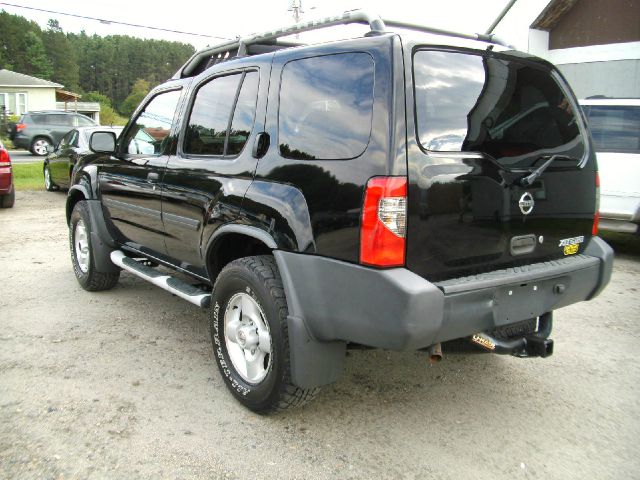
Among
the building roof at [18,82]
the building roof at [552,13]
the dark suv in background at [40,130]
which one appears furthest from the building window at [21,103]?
the building roof at [552,13]

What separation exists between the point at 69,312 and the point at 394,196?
11.7 ft

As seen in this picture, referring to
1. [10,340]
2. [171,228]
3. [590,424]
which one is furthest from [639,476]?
[10,340]

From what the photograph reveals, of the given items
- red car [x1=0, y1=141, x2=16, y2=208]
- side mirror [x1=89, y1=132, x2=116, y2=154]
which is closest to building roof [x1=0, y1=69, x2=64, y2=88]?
red car [x1=0, y1=141, x2=16, y2=208]

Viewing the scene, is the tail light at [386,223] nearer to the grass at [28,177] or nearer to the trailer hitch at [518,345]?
the trailer hitch at [518,345]

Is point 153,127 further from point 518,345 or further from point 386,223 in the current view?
point 518,345

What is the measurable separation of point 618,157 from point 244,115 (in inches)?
226

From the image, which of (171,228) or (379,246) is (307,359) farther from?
(171,228)

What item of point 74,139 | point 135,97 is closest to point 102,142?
point 74,139

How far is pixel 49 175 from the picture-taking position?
1321 cm

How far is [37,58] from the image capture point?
89.0m

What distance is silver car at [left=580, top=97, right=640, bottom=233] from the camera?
7156 mm

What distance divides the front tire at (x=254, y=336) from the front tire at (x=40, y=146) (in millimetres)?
24753

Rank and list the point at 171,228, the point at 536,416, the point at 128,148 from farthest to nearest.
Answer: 1. the point at 128,148
2. the point at 171,228
3. the point at 536,416

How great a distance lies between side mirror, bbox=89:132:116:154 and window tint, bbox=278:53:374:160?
241 centimetres
